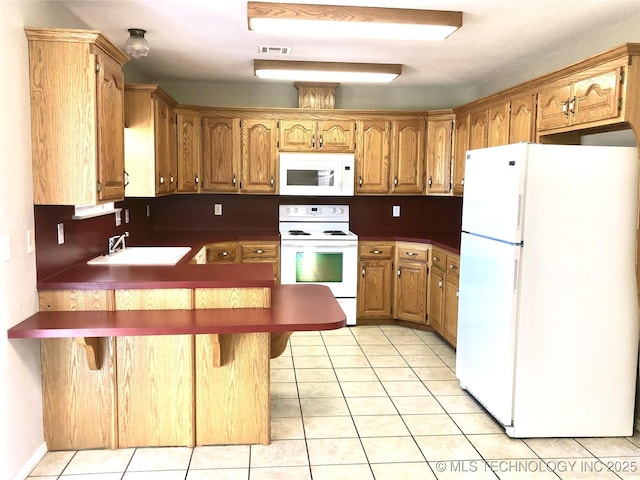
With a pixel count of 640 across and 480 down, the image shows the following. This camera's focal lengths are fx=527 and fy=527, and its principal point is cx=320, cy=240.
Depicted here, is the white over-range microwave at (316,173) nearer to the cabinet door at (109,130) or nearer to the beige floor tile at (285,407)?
the cabinet door at (109,130)

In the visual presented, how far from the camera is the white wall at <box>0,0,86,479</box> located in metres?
2.35

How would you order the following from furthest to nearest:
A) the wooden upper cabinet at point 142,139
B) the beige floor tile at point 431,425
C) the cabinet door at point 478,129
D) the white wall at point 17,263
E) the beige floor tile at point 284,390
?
the cabinet door at point 478,129, the wooden upper cabinet at point 142,139, the beige floor tile at point 284,390, the beige floor tile at point 431,425, the white wall at point 17,263

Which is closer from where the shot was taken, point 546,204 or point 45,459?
point 45,459

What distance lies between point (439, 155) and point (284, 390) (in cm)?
288

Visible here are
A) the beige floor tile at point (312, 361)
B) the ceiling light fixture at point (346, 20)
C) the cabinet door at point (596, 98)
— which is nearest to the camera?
the cabinet door at point (596, 98)

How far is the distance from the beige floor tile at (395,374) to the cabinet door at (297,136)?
7.70 feet

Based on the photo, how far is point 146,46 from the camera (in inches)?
137

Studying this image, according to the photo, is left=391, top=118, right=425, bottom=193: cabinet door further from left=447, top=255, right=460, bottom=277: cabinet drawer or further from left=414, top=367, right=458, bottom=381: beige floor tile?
left=414, top=367, right=458, bottom=381: beige floor tile

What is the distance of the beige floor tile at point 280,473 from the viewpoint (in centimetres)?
256

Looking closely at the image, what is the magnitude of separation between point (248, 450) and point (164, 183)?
8.06 ft

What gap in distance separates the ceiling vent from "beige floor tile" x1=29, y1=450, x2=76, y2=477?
294 centimetres

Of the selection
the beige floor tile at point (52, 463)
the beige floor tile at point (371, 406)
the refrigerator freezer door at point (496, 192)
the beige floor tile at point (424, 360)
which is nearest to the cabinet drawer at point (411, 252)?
the beige floor tile at point (424, 360)

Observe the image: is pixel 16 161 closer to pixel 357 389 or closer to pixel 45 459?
pixel 45 459

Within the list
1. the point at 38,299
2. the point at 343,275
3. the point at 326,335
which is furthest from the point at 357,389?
the point at 38,299
